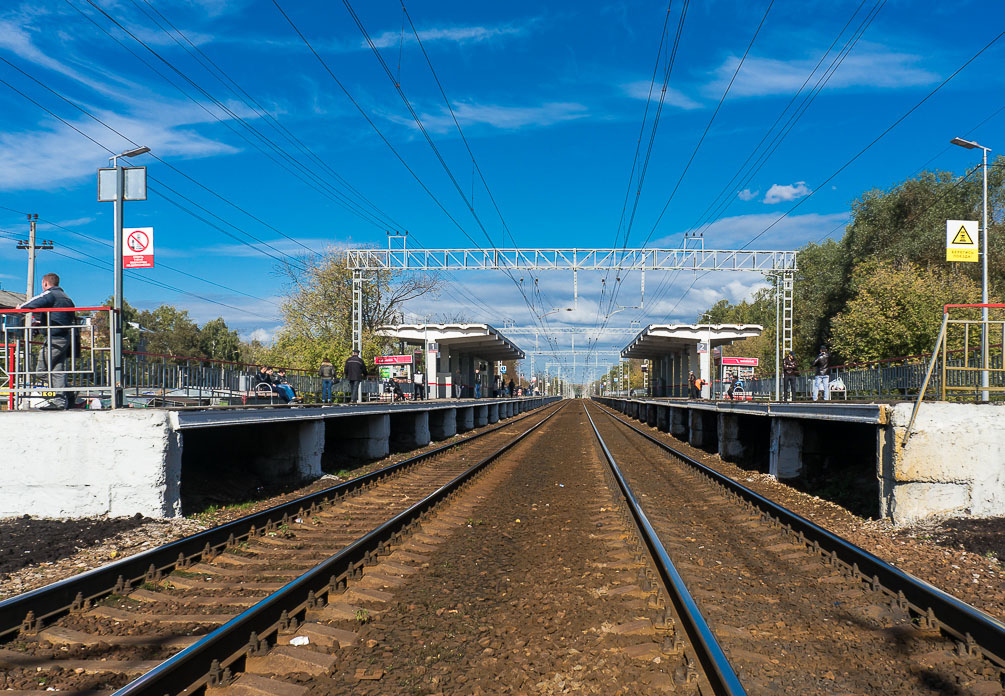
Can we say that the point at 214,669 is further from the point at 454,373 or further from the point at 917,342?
the point at 454,373

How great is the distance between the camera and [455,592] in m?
5.80

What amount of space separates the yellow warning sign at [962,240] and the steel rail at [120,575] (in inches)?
586

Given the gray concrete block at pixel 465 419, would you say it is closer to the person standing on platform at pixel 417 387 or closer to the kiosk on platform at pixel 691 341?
the person standing on platform at pixel 417 387

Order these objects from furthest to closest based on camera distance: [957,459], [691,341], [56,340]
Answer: [691,341] → [56,340] → [957,459]

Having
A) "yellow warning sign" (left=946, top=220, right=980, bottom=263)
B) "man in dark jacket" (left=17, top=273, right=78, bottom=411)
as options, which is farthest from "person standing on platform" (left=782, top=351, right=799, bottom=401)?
"man in dark jacket" (left=17, top=273, right=78, bottom=411)

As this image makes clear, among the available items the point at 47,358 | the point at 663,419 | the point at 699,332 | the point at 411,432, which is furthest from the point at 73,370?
the point at 699,332

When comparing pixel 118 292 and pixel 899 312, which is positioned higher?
pixel 899 312

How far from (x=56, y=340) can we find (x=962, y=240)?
→ 680 inches

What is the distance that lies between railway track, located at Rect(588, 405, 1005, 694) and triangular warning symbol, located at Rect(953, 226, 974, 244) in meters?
10.5

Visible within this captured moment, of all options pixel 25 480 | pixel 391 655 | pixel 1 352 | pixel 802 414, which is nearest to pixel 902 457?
pixel 802 414

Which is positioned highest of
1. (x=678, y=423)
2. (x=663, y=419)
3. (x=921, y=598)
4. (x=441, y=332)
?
(x=441, y=332)

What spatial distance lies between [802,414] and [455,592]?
7594mm

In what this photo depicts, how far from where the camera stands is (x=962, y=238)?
15570 mm

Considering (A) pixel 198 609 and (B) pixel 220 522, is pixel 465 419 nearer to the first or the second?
(B) pixel 220 522
